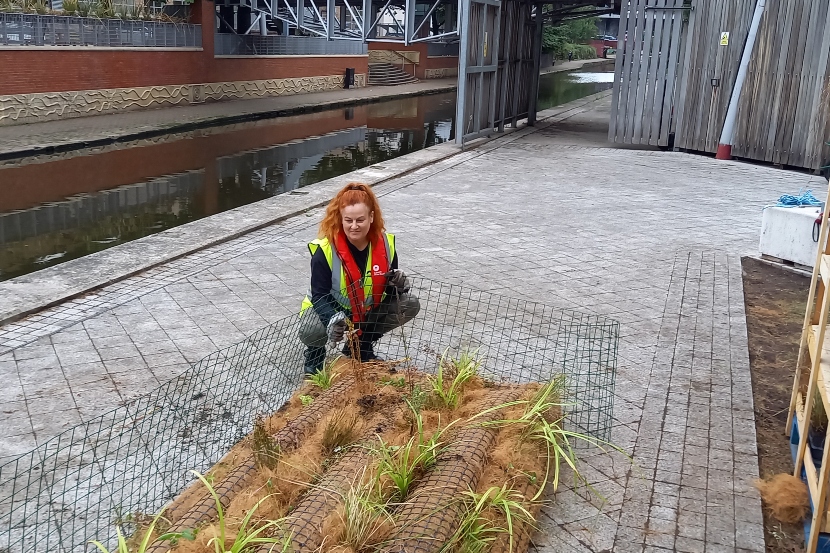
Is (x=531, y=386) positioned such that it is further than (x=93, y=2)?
No

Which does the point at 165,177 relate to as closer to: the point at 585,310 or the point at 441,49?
the point at 585,310

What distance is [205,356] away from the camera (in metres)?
5.26

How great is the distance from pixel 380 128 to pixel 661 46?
8.00 m

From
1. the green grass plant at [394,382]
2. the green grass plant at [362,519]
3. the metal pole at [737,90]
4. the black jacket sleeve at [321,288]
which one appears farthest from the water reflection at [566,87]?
the green grass plant at [362,519]

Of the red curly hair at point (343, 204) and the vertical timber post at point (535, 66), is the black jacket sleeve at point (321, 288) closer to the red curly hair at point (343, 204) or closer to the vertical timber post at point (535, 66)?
the red curly hair at point (343, 204)

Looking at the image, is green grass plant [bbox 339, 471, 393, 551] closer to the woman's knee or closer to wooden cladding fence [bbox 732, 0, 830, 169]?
the woman's knee

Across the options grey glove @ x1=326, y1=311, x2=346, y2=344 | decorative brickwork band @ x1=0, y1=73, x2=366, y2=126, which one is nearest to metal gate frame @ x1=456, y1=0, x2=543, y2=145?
decorative brickwork band @ x1=0, y1=73, x2=366, y2=126

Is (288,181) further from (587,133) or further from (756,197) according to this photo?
(587,133)

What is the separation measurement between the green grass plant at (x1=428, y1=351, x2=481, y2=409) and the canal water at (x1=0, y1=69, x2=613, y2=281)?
5.31m

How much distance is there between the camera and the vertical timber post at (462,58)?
46.8 feet

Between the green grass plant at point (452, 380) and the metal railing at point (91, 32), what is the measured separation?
16.3 metres

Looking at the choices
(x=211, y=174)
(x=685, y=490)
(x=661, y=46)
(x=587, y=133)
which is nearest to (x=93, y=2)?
(x=211, y=174)

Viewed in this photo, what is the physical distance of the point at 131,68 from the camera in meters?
20.7

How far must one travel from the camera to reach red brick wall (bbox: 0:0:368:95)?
17.3m
